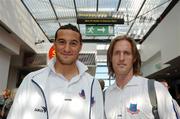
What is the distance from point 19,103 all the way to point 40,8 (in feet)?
26.4

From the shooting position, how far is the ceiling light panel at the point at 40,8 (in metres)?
8.75

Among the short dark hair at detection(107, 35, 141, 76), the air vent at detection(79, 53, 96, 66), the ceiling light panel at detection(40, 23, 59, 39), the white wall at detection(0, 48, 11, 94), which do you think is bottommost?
the short dark hair at detection(107, 35, 141, 76)

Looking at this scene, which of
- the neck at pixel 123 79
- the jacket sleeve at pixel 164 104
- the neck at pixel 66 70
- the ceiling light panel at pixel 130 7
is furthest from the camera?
the ceiling light panel at pixel 130 7

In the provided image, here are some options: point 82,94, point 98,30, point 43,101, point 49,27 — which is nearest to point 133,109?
point 82,94

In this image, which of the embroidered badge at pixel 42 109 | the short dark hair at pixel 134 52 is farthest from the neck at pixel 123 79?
the embroidered badge at pixel 42 109

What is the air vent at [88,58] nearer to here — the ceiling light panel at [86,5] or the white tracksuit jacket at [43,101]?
the ceiling light panel at [86,5]

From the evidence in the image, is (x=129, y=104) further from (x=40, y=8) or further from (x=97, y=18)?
(x=40, y=8)

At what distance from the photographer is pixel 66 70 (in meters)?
1.87

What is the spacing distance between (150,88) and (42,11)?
8.30 m

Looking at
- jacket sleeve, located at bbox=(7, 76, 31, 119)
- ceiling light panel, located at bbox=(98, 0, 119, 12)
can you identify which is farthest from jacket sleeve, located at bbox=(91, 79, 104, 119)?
ceiling light panel, located at bbox=(98, 0, 119, 12)

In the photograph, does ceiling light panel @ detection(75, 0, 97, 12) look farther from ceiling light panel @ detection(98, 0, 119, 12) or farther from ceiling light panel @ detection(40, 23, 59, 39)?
ceiling light panel @ detection(40, 23, 59, 39)

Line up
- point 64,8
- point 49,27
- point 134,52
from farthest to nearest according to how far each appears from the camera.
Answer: point 49,27 → point 64,8 → point 134,52

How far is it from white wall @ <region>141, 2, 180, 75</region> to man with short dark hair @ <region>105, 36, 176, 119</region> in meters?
6.54

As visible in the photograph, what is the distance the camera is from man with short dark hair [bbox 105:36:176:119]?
5.87ft
